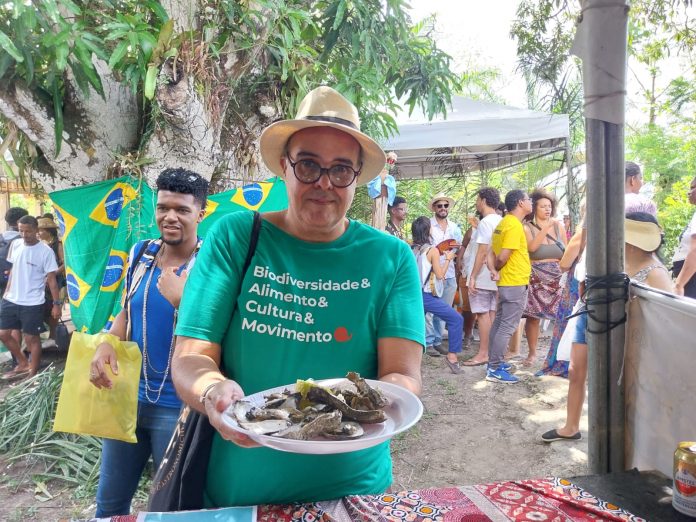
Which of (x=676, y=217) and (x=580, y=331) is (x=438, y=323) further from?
(x=676, y=217)

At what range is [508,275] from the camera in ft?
19.0

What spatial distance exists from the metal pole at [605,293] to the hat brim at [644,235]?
1084 mm

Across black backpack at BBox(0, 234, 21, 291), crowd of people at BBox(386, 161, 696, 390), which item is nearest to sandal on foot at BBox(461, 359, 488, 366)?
crowd of people at BBox(386, 161, 696, 390)

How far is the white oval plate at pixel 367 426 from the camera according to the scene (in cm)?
107

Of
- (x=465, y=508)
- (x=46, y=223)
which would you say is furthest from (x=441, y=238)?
(x=465, y=508)

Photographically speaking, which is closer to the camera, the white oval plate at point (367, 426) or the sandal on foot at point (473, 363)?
the white oval plate at point (367, 426)

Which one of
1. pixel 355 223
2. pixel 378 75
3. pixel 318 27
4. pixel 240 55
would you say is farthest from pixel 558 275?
pixel 355 223

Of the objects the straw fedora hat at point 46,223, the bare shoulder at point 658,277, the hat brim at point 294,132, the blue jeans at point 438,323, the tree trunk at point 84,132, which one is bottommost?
the blue jeans at point 438,323

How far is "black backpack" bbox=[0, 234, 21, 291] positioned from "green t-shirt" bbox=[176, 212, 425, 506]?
647cm

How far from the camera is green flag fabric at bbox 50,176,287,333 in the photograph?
3871 mm

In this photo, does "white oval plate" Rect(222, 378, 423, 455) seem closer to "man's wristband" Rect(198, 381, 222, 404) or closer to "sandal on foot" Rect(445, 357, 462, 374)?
"man's wristband" Rect(198, 381, 222, 404)

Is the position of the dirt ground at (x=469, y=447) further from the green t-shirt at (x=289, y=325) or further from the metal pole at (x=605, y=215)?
the green t-shirt at (x=289, y=325)

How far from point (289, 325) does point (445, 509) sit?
65 centimetres

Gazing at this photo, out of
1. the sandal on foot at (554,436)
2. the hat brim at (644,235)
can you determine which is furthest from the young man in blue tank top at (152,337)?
the sandal on foot at (554,436)
